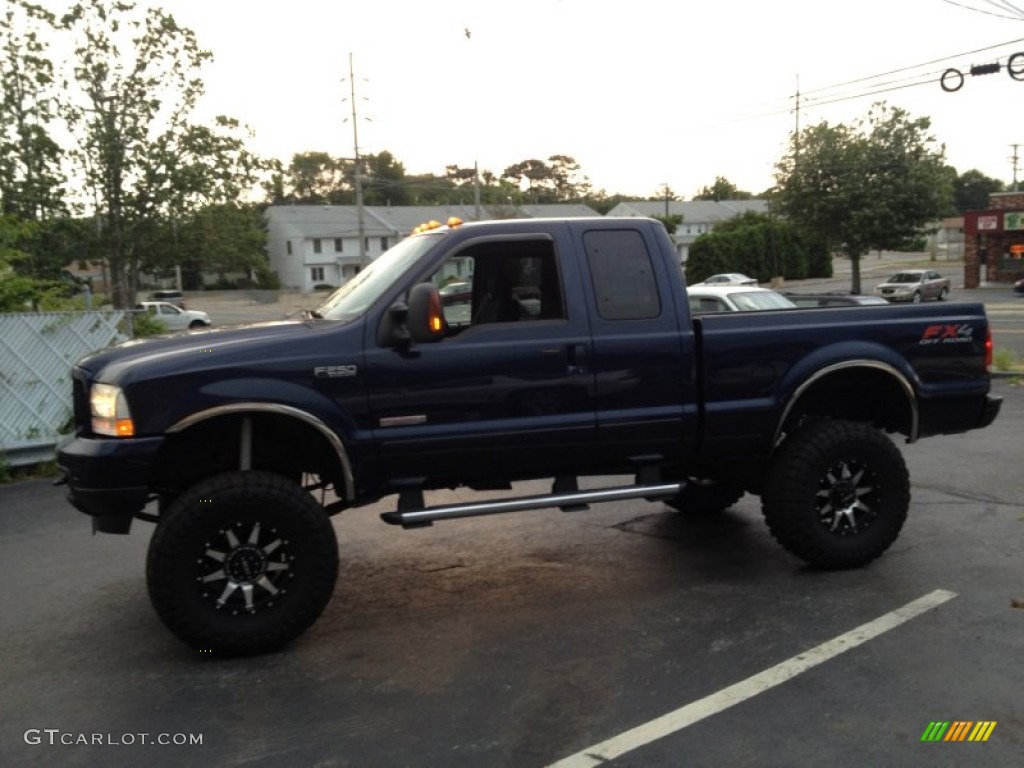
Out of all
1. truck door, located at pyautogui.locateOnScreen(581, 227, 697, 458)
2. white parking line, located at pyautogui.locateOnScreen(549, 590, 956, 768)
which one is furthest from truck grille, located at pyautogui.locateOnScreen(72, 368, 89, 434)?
white parking line, located at pyautogui.locateOnScreen(549, 590, 956, 768)

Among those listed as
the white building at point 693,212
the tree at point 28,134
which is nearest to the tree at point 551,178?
the white building at point 693,212

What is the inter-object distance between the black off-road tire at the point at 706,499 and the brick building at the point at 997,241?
47.3m

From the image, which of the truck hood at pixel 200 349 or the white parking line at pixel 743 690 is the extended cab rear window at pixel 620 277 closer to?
the truck hood at pixel 200 349

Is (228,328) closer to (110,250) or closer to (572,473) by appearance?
(572,473)

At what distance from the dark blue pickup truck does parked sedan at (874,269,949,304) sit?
35.5 meters

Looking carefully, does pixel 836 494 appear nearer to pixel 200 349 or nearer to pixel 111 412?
Result: pixel 200 349

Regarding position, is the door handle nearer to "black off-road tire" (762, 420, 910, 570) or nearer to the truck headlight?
"black off-road tire" (762, 420, 910, 570)

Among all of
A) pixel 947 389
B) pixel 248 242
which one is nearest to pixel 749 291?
pixel 947 389

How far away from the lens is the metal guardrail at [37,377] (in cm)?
936

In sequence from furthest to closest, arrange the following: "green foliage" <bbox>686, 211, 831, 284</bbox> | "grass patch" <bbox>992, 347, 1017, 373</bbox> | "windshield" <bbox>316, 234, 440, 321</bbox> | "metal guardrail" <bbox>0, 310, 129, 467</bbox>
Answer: "green foliage" <bbox>686, 211, 831, 284</bbox> < "grass patch" <bbox>992, 347, 1017, 373</bbox> < "metal guardrail" <bbox>0, 310, 129, 467</bbox> < "windshield" <bbox>316, 234, 440, 321</bbox>

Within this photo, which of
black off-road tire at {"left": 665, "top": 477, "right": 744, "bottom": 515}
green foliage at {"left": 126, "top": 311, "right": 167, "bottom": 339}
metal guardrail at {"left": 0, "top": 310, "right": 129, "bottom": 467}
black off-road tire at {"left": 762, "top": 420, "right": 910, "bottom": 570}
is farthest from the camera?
green foliage at {"left": 126, "top": 311, "right": 167, "bottom": 339}

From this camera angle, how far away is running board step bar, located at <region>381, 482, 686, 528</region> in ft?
15.8

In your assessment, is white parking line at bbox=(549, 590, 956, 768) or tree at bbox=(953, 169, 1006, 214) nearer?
white parking line at bbox=(549, 590, 956, 768)

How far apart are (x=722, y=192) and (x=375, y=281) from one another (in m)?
116
